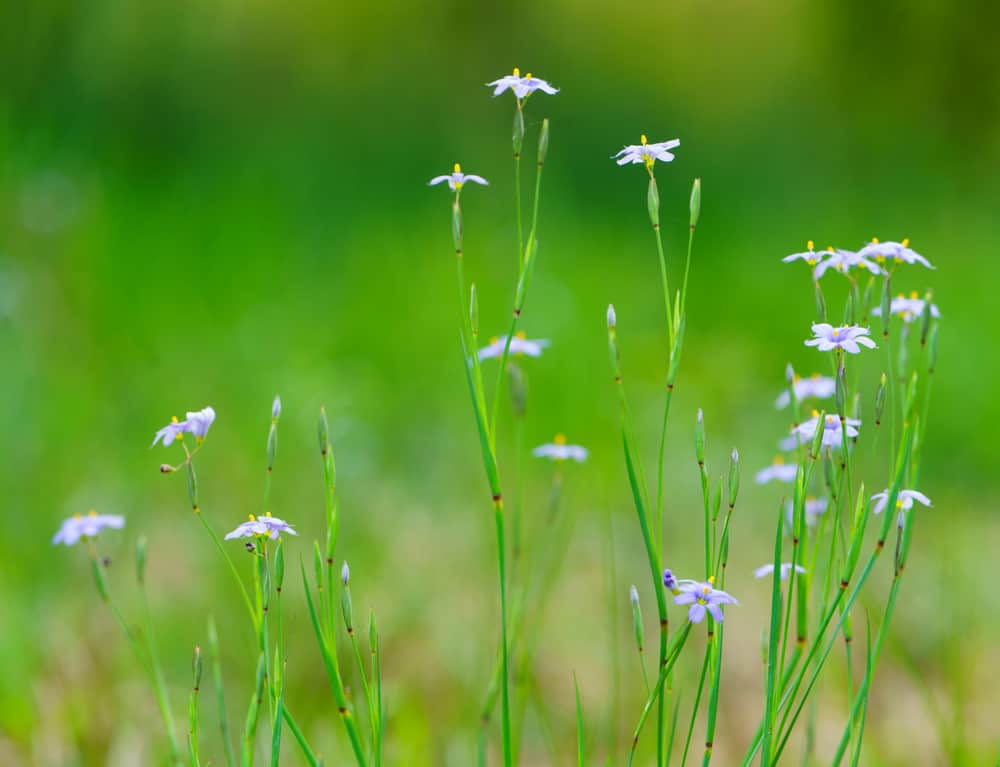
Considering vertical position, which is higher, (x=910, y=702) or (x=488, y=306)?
(x=488, y=306)

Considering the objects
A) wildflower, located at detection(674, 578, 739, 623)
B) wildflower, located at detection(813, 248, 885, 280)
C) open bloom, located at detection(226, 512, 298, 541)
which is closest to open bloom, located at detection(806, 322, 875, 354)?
wildflower, located at detection(813, 248, 885, 280)

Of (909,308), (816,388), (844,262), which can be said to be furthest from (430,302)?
(844,262)

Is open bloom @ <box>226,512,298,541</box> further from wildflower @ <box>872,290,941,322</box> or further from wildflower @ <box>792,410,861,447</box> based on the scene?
wildflower @ <box>872,290,941,322</box>

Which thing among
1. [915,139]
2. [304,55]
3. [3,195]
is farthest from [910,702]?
[304,55]

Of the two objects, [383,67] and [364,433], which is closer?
[364,433]

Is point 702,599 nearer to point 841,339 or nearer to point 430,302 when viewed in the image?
point 841,339

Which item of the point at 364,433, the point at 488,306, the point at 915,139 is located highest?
the point at 915,139

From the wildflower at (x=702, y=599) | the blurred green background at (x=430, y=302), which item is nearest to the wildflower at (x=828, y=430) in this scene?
the wildflower at (x=702, y=599)

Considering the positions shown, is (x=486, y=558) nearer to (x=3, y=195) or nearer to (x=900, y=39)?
(x=3, y=195)

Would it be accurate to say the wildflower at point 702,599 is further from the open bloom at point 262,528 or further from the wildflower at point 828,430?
the open bloom at point 262,528
